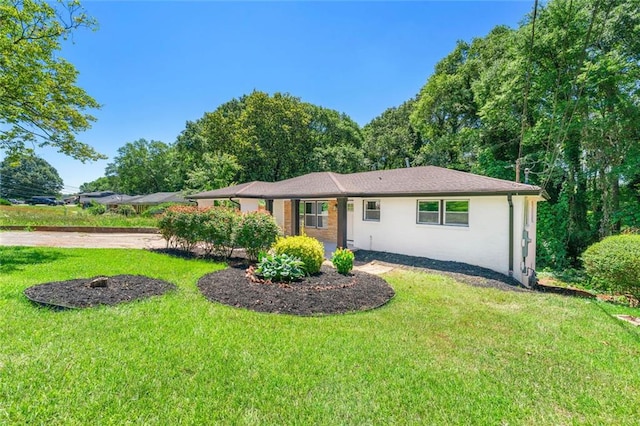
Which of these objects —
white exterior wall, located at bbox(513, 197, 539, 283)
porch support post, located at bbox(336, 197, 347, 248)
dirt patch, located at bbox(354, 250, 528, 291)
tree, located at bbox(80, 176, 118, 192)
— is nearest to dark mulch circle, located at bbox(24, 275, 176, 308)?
dirt patch, located at bbox(354, 250, 528, 291)

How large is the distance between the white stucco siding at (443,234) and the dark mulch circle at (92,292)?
323 inches

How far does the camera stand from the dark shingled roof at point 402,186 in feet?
31.3

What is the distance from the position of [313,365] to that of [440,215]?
8.67 metres

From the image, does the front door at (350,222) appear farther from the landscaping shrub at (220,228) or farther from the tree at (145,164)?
the tree at (145,164)

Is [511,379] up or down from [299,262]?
down

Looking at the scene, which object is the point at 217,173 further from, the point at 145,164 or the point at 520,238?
the point at 145,164

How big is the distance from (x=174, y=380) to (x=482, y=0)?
40.8ft

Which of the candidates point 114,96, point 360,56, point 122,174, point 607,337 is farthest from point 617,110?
point 122,174

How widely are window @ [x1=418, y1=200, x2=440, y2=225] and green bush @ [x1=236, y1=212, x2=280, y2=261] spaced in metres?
5.51

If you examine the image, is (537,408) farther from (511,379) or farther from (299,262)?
(299,262)

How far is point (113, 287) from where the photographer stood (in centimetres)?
641

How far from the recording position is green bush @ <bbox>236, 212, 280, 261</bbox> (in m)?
9.57

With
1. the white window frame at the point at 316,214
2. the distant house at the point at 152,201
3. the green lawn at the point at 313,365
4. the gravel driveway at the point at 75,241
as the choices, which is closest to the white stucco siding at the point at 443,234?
the white window frame at the point at 316,214

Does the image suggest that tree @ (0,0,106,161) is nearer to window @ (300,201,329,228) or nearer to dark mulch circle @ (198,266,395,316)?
dark mulch circle @ (198,266,395,316)
